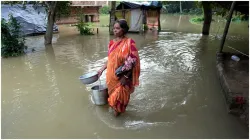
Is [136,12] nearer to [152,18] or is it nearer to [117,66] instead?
[152,18]

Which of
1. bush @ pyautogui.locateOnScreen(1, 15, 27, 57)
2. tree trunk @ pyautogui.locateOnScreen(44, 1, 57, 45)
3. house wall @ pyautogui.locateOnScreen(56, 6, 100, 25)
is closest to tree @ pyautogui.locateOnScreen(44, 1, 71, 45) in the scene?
tree trunk @ pyautogui.locateOnScreen(44, 1, 57, 45)

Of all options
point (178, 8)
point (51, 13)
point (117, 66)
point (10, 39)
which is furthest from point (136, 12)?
point (178, 8)

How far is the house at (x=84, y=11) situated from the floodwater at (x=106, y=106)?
11.2 meters

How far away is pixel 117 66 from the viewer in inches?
134

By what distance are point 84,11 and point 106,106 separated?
1663 centimetres

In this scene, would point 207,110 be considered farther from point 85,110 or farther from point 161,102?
point 85,110

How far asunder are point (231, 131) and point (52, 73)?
14.2ft

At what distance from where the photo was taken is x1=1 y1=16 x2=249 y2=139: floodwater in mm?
3375

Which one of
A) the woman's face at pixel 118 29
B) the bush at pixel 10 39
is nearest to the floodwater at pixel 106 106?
the bush at pixel 10 39

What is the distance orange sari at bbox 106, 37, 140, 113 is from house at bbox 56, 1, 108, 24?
14.4 m

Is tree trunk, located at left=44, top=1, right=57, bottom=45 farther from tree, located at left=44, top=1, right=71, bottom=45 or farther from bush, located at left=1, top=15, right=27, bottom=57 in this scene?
bush, located at left=1, top=15, right=27, bottom=57

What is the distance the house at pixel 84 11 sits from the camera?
17984mm

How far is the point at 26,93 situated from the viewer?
4.78 meters

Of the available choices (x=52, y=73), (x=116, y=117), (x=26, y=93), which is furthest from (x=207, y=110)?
(x=52, y=73)
